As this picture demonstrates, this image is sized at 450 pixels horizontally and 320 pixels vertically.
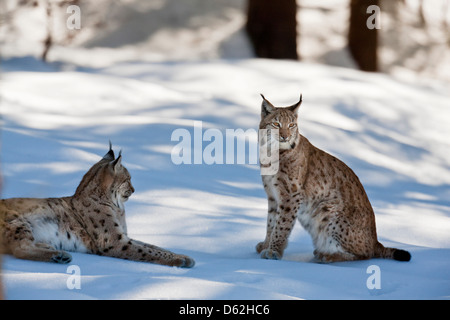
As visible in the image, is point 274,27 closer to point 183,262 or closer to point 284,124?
point 284,124

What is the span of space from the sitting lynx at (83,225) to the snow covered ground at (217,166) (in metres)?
0.14

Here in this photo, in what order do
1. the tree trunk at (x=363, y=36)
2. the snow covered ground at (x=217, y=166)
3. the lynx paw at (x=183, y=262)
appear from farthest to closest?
Result: the tree trunk at (x=363, y=36) < the lynx paw at (x=183, y=262) < the snow covered ground at (x=217, y=166)

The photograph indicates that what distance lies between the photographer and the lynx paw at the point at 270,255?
612 centimetres

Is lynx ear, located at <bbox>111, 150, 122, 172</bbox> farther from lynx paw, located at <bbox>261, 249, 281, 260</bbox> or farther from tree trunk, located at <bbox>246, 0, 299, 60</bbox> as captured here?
tree trunk, located at <bbox>246, 0, 299, 60</bbox>

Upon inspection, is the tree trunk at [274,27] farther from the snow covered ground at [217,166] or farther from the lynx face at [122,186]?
the lynx face at [122,186]

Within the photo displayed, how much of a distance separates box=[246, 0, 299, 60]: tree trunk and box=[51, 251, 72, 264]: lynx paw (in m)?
11.9

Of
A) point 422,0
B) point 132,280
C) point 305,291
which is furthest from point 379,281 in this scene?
point 422,0

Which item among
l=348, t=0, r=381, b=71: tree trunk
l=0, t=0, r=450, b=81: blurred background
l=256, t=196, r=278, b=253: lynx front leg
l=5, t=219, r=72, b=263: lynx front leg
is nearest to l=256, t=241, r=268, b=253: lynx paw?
l=256, t=196, r=278, b=253: lynx front leg

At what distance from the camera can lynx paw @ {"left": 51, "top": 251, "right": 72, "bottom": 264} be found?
16.7 feet

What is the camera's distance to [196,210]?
7.44m

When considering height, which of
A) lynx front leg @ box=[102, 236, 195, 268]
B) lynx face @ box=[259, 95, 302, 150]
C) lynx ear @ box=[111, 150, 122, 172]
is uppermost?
lynx face @ box=[259, 95, 302, 150]

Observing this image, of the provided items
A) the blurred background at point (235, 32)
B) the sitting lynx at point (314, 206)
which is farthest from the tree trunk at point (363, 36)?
the sitting lynx at point (314, 206)

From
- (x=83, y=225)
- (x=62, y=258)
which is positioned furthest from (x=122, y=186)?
(x=62, y=258)

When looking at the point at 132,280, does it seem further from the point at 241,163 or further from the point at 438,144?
the point at 438,144
